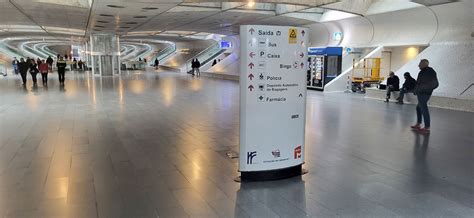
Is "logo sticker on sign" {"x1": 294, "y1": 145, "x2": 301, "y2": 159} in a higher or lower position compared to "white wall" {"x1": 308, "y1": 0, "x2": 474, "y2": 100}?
lower

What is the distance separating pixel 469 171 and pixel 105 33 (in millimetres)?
30746

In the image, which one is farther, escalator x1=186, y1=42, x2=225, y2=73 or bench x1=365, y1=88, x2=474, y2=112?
escalator x1=186, y1=42, x2=225, y2=73

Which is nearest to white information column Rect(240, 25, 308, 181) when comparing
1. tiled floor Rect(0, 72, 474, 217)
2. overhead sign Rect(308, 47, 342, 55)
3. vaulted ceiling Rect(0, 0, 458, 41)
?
Result: tiled floor Rect(0, 72, 474, 217)

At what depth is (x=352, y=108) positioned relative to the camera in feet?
38.7

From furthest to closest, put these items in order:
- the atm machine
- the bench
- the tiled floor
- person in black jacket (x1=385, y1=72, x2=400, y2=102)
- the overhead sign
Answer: the overhead sign
the atm machine
person in black jacket (x1=385, y1=72, x2=400, y2=102)
the bench
the tiled floor

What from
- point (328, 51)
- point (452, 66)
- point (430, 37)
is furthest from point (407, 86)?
point (328, 51)

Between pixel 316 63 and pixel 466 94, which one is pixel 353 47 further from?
pixel 466 94

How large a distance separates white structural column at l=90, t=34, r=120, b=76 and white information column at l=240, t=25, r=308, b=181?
2944 cm

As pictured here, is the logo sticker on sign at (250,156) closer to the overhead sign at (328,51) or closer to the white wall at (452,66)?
the white wall at (452,66)

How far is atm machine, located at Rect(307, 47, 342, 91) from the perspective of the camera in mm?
18391

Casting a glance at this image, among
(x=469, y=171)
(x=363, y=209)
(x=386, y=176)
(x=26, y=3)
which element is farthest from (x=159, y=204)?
(x=26, y=3)

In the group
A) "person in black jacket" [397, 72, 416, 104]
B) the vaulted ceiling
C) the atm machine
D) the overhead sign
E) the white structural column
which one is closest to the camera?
"person in black jacket" [397, 72, 416, 104]

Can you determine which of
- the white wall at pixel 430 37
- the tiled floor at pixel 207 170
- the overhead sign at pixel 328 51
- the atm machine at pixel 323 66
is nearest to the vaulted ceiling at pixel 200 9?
the white wall at pixel 430 37

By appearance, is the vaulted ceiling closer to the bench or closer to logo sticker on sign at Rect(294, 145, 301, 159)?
the bench
